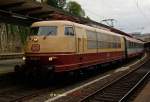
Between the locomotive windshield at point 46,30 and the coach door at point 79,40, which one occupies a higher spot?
the locomotive windshield at point 46,30

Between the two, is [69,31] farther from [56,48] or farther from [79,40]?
[56,48]

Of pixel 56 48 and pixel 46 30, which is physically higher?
pixel 46 30

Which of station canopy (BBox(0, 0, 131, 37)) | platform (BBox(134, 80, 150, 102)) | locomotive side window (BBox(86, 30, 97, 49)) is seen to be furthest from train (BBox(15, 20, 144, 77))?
platform (BBox(134, 80, 150, 102))

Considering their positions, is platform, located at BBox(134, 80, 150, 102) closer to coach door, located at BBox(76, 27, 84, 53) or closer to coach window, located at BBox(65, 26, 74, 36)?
coach door, located at BBox(76, 27, 84, 53)

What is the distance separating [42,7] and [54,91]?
6.66 metres

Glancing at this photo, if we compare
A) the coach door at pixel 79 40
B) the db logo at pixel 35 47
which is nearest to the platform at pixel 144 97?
the coach door at pixel 79 40

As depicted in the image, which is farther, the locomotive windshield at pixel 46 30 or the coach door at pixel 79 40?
the coach door at pixel 79 40

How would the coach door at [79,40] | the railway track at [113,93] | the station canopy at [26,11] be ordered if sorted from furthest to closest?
the station canopy at [26,11] → the coach door at [79,40] → the railway track at [113,93]

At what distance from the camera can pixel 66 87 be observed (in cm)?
1588

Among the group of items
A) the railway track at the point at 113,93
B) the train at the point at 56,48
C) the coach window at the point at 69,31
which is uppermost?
the coach window at the point at 69,31

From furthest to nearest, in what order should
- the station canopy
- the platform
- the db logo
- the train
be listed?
the station canopy → the db logo → the train → the platform

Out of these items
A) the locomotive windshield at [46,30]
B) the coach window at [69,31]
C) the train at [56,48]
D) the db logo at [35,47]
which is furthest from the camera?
the coach window at [69,31]

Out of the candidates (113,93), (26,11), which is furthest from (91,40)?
(113,93)

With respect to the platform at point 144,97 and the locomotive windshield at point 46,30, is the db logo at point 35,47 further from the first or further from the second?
the platform at point 144,97
